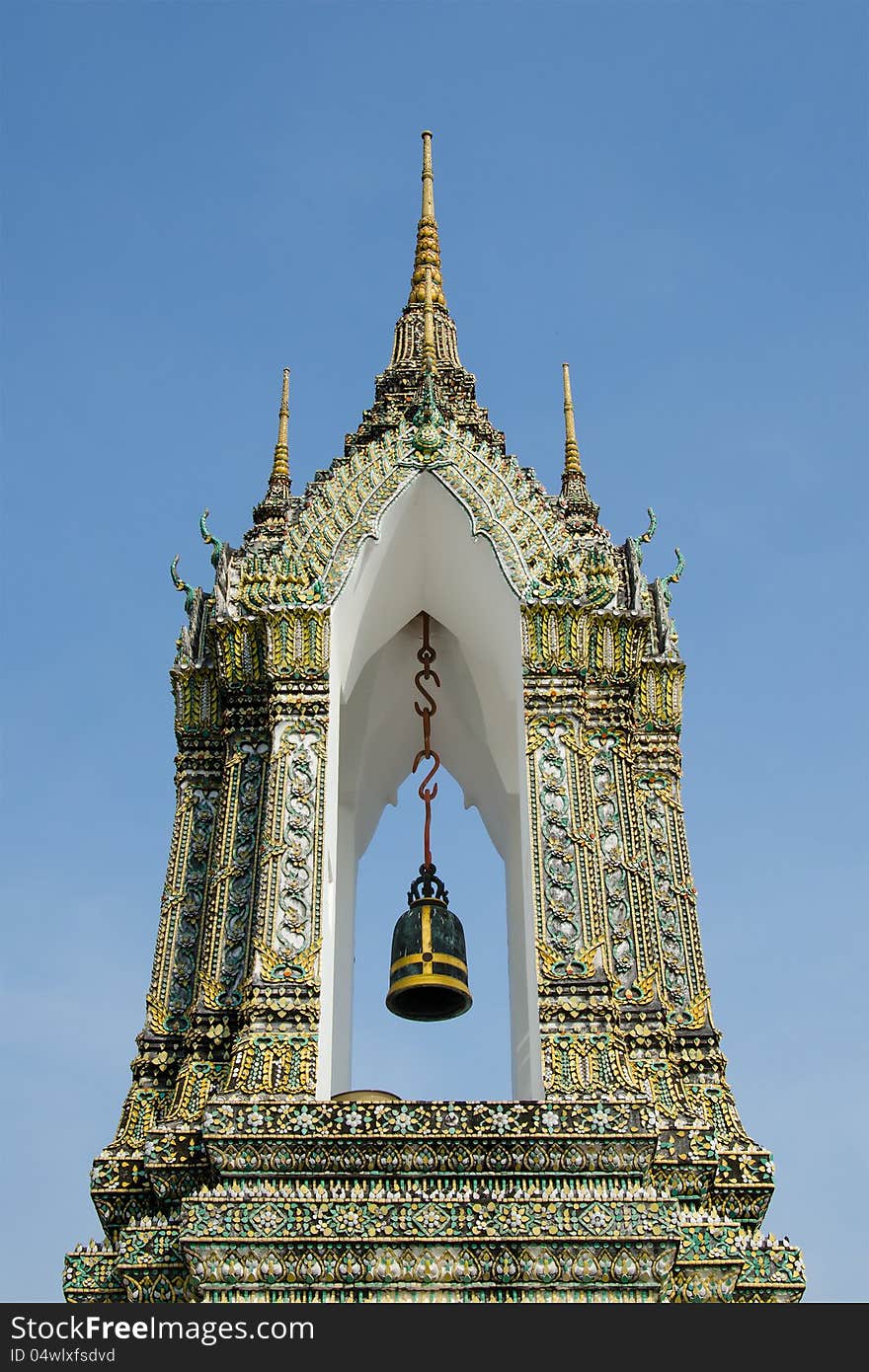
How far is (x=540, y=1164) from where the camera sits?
384 inches

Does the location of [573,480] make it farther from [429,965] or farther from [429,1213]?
[429,1213]

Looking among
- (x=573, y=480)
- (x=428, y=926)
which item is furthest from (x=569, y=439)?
(x=428, y=926)

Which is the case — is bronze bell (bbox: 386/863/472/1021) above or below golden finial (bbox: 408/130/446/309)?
below

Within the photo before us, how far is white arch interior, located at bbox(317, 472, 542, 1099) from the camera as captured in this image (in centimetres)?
1231

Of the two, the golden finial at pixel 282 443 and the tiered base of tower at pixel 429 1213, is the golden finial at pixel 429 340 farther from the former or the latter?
the tiered base of tower at pixel 429 1213

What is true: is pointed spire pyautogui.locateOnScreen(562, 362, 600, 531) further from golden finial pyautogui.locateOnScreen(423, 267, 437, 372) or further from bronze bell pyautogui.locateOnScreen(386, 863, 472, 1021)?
bronze bell pyautogui.locateOnScreen(386, 863, 472, 1021)

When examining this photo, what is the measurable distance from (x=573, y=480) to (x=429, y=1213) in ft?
24.3

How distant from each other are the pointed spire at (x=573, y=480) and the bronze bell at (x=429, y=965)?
11.8 ft

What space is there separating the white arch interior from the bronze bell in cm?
Answer: 44

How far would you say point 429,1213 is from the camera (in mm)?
9547

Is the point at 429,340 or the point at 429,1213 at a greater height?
the point at 429,340

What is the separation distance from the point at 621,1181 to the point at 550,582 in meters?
4.43

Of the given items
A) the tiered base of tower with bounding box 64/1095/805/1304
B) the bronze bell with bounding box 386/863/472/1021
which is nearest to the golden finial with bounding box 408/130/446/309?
the bronze bell with bounding box 386/863/472/1021

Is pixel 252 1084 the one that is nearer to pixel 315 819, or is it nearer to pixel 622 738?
pixel 315 819
